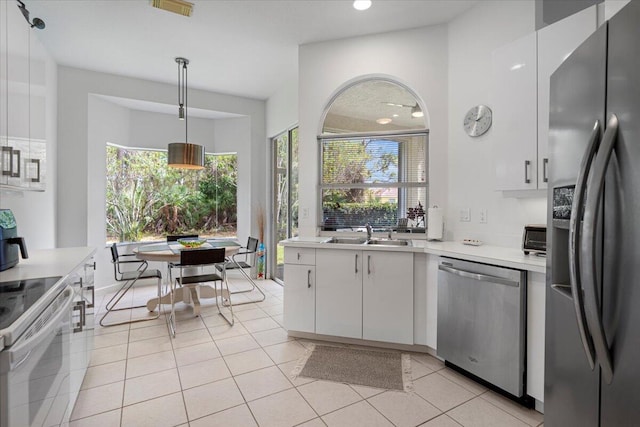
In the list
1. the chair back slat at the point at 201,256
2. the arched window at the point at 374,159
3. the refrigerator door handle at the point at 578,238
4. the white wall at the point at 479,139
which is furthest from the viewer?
the arched window at the point at 374,159

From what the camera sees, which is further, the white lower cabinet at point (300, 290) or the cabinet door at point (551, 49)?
the white lower cabinet at point (300, 290)

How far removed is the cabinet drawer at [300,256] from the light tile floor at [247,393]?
0.71 meters

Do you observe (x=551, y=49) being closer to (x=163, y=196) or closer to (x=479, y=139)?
(x=479, y=139)

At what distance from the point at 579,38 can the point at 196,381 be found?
3254 millimetres

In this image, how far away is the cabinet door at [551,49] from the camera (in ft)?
6.30

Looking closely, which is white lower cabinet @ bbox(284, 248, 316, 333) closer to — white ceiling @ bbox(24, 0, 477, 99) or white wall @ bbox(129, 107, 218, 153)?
white ceiling @ bbox(24, 0, 477, 99)

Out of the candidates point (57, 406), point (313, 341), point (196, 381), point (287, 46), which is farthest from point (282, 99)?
point (57, 406)

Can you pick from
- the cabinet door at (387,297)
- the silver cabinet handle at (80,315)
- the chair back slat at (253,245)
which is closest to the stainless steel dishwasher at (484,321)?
the cabinet door at (387,297)

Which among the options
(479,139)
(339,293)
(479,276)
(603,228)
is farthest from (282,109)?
(603,228)

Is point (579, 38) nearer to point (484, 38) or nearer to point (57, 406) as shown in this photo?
point (484, 38)

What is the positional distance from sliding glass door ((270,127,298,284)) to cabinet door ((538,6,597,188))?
10.2 ft

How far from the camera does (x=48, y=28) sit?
10.3ft

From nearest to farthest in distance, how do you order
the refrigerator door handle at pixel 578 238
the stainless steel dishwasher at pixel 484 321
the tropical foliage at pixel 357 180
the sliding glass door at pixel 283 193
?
the refrigerator door handle at pixel 578 238
the stainless steel dishwasher at pixel 484 321
the tropical foliage at pixel 357 180
the sliding glass door at pixel 283 193

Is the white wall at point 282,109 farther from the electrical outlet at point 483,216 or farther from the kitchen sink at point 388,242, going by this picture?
the electrical outlet at point 483,216
